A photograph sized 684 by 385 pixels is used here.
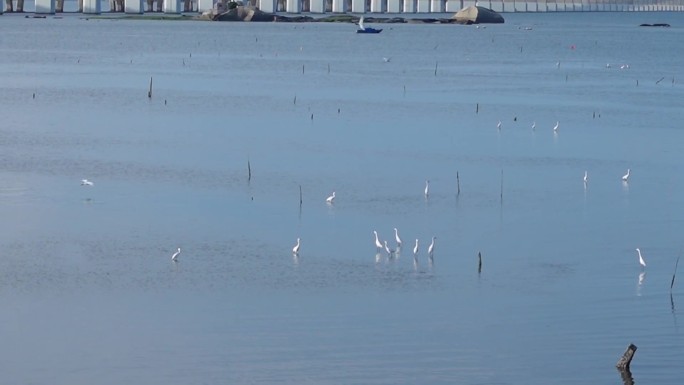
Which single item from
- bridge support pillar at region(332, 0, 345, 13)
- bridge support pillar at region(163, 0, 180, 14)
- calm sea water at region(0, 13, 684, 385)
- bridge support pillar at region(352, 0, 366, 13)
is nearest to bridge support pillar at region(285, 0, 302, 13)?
bridge support pillar at region(332, 0, 345, 13)

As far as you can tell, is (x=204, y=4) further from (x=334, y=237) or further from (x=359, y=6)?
(x=334, y=237)

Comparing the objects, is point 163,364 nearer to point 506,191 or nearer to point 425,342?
point 425,342

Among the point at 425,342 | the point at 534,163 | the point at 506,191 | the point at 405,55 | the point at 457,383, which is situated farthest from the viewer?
the point at 405,55

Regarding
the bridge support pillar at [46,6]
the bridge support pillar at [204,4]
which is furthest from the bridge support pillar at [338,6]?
the bridge support pillar at [46,6]

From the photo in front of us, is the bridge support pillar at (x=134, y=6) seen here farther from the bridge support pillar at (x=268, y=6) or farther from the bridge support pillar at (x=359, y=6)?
the bridge support pillar at (x=359, y=6)

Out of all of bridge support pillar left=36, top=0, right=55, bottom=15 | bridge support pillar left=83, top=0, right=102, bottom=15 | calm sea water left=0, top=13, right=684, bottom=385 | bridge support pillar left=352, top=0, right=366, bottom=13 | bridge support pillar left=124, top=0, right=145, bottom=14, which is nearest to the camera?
calm sea water left=0, top=13, right=684, bottom=385

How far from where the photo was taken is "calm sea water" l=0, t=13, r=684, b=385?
1659 centimetres

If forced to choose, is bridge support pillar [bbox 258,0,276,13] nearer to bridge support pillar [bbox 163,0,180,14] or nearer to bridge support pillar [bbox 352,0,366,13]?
bridge support pillar [bbox 163,0,180,14]

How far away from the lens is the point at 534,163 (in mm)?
32375

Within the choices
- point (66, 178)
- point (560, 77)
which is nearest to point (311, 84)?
point (560, 77)

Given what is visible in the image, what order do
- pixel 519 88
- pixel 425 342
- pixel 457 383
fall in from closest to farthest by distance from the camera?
pixel 457 383 → pixel 425 342 → pixel 519 88

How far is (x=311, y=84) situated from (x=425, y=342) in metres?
40.4

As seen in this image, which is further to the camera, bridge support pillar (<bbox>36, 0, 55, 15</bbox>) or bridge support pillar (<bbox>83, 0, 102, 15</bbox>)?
bridge support pillar (<bbox>83, 0, 102, 15</bbox>)

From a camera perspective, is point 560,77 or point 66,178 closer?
point 66,178
